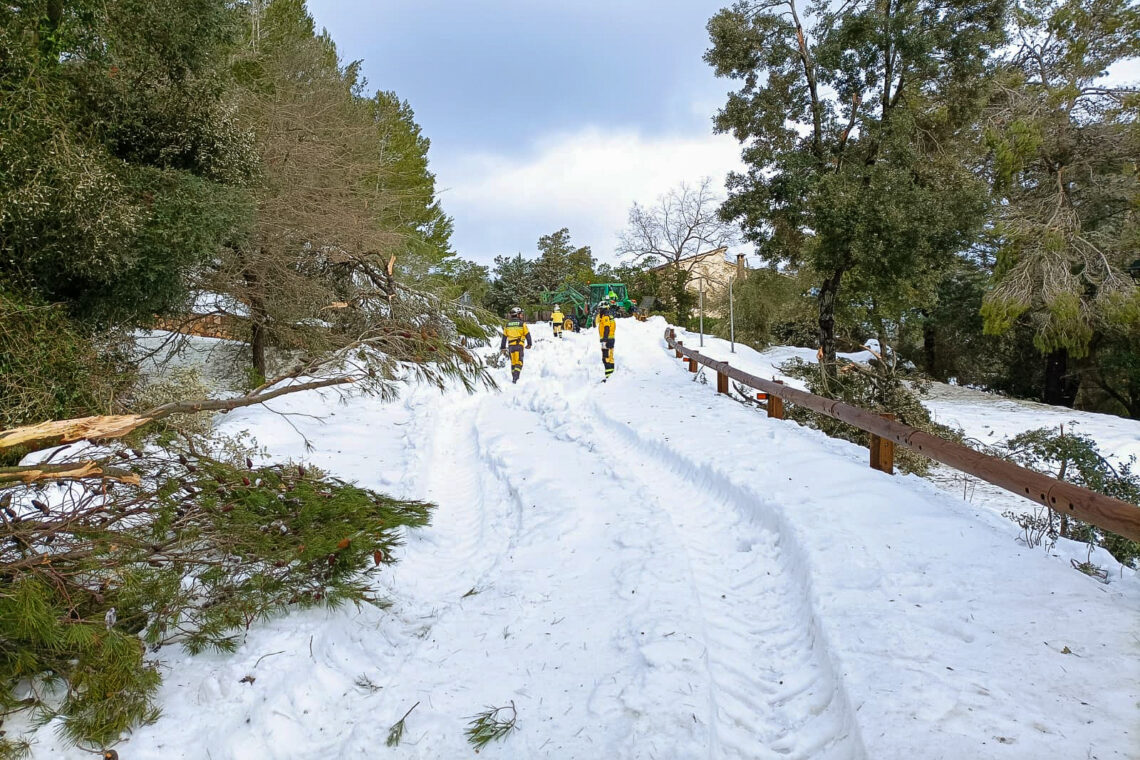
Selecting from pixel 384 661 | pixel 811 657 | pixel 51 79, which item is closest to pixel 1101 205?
pixel 811 657

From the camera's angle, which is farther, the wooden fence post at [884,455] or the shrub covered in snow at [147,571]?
the wooden fence post at [884,455]

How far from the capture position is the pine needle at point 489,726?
106 inches

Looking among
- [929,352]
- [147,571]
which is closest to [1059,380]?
[929,352]

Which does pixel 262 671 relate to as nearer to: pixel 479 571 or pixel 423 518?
pixel 479 571

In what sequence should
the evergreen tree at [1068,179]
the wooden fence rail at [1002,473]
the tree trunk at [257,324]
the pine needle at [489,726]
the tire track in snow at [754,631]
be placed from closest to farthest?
the tire track in snow at [754,631]
the pine needle at [489,726]
the wooden fence rail at [1002,473]
the tree trunk at [257,324]
the evergreen tree at [1068,179]

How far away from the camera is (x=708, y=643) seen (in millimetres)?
3219

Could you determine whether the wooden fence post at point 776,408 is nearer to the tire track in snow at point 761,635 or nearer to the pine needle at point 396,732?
Result: the tire track in snow at point 761,635

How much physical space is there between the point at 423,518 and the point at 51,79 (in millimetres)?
5639

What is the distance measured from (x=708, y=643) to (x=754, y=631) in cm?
36

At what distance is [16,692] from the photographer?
2408 millimetres

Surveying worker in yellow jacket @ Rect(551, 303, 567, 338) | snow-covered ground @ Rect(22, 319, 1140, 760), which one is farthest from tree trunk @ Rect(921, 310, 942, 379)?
snow-covered ground @ Rect(22, 319, 1140, 760)

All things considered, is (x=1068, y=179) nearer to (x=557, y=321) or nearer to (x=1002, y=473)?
(x=557, y=321)

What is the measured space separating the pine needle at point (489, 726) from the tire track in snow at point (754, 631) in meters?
0.97

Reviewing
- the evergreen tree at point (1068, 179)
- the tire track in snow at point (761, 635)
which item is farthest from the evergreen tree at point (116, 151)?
the evergreen tree at point (1068, 179)
